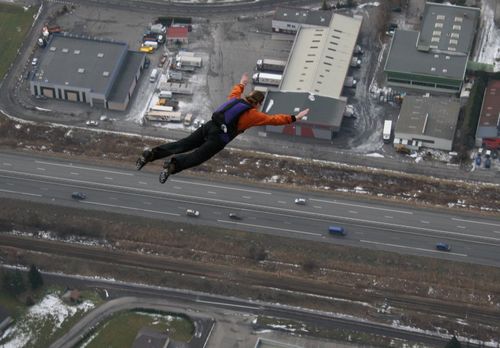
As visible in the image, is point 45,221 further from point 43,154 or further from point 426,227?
point 426,227

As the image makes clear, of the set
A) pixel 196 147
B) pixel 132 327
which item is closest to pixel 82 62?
pixel 132 327

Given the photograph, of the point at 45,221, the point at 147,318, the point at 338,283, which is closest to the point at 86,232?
the point at 45,221

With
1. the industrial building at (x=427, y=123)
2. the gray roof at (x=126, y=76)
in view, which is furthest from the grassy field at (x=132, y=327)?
the industrial building at (x=427, y=123)

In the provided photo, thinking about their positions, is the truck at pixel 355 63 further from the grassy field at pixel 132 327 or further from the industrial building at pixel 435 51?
the grassy field at pixel 132 327

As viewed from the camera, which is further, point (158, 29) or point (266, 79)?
point (158, 29)

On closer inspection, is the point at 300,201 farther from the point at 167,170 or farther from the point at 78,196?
the point at 167,170

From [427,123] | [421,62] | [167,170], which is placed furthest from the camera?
[421,62]
